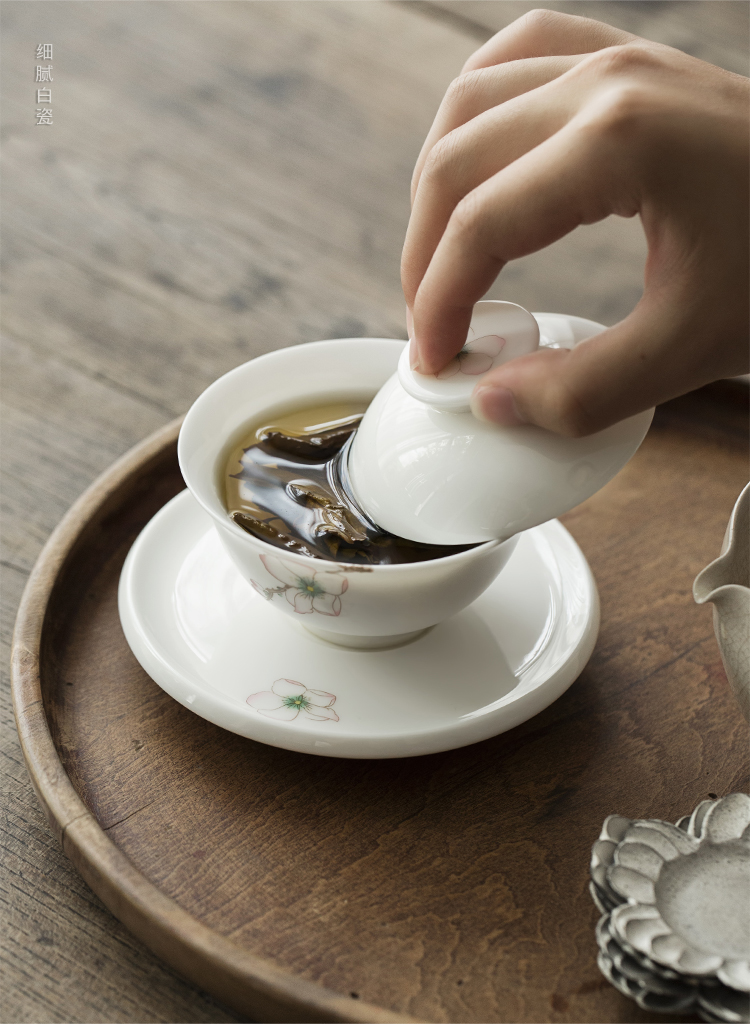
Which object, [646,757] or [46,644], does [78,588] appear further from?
[646,757]

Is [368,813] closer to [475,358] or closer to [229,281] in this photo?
[475,358]

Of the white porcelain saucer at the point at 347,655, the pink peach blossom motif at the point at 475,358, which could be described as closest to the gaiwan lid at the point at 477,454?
the pink peach blossom motif at the point at 475,358

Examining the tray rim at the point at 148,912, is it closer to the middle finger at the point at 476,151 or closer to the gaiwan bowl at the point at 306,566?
the gaiwan bowl at the point at 306,566

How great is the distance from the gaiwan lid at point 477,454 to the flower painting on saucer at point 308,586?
80 millimetres

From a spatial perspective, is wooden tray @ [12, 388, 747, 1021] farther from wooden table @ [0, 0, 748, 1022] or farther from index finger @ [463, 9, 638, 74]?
index finger @ [463, 9, 638, 74]

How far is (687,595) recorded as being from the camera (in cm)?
84

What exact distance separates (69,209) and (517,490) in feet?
3.70

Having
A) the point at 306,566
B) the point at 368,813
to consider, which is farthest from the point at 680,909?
the point at 306,566

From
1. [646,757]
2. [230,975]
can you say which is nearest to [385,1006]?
[230,975]

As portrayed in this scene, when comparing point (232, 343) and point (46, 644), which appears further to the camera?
point (232, 343)

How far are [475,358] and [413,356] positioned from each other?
A: 5 centimetres

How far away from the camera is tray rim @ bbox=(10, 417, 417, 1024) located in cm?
53

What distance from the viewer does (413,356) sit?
0.66 metres
